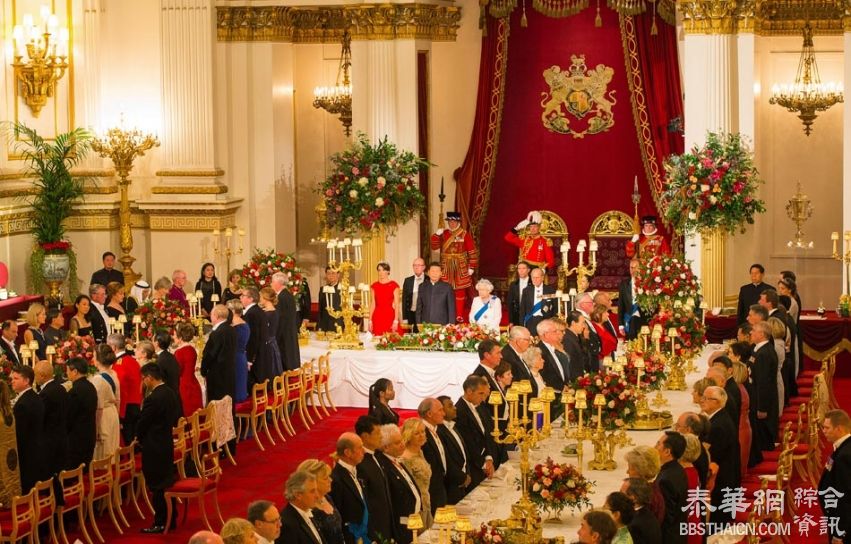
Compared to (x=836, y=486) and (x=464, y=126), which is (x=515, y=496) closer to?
(x=836, y=486)

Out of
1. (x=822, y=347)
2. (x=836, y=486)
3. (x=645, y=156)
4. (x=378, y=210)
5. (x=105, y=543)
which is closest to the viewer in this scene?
(x=836, y=486)

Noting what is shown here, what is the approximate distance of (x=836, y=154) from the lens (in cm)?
2350

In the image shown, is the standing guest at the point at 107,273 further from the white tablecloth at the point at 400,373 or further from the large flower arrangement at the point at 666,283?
the large flower arrangement at the point at 666,283

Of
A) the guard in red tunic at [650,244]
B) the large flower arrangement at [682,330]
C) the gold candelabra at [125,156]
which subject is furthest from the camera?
the gold candelabra at [125,156]

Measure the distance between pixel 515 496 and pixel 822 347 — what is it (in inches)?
386

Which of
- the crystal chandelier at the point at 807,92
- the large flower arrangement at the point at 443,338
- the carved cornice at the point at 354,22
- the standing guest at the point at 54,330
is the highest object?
the carved cornice at the point at 354,22

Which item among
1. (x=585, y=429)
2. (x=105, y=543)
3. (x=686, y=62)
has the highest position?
(x=686, y=62)

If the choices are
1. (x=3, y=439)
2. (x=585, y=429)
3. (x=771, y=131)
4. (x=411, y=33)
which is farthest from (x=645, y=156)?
(x=3, y=439)

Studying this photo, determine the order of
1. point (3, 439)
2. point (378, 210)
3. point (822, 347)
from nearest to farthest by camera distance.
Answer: point (3, 439) < point (822, 347) < point (378, 210)

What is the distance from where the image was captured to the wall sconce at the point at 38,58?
21344 millimetres

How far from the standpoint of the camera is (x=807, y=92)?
889 inches

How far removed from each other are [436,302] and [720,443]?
7851mm

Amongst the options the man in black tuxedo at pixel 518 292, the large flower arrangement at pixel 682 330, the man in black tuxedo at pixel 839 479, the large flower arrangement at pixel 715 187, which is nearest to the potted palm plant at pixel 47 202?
the man in black tuxedo at pixel 518 292

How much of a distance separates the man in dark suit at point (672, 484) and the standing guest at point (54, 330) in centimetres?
797
